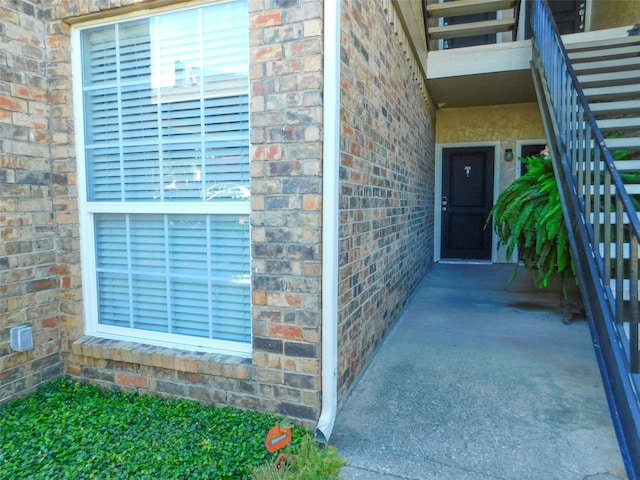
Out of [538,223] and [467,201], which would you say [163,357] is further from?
[467,201]

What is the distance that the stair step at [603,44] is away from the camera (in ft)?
14.9

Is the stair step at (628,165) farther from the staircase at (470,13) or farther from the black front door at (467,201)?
the black front door at (467,201)

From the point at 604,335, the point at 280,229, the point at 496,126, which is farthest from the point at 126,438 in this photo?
the point at 496,126

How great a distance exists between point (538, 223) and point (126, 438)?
3.35m

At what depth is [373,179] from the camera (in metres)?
2.72

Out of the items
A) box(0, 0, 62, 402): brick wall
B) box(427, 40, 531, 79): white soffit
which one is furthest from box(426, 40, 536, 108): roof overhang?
box(0, 0, 62, 402): brick wall

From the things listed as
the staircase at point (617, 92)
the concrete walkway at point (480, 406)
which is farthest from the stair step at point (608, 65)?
the concrete walkway at point (480, 406)

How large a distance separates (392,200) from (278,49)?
173 centimetres

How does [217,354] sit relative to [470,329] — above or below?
above

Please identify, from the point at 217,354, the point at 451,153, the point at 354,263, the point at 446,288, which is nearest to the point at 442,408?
the point at 354,263

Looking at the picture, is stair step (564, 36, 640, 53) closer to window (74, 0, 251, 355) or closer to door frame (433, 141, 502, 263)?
door frame (433, 141, 502, 263)

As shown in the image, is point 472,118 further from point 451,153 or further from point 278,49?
point 278,49

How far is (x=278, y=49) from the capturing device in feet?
6.30

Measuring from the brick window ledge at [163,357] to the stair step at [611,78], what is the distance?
4.29m
